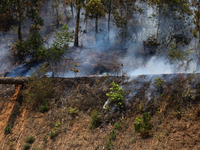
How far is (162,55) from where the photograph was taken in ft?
56.3

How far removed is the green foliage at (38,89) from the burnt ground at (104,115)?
1.45 ft

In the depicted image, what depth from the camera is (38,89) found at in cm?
952

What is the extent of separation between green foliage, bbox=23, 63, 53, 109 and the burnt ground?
44 cm

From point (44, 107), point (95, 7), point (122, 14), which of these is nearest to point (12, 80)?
point (44, 107)

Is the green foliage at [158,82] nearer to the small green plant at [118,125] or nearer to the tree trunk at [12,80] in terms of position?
the small green plant at [118,125]

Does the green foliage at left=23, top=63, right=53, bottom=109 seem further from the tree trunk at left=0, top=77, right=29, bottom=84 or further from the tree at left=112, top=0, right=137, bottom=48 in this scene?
the tree at left=112, top=0, right=137, bottom=48

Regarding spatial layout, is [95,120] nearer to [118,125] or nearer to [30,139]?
[118,125]

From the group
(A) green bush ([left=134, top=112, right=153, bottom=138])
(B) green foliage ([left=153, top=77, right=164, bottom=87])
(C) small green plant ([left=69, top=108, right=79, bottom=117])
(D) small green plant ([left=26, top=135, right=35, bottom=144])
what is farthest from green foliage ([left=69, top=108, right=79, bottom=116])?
(B) green foliage ([left=153, top=77, right=164, bottom=87])

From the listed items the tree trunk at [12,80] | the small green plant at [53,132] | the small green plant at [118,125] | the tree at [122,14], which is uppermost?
the tree at [122,14]

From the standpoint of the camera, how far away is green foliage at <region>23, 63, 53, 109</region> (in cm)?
955

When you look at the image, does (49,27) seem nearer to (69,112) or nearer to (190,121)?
(69,112)

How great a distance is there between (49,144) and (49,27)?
19.7 meters

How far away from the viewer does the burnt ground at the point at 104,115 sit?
630 centimetres

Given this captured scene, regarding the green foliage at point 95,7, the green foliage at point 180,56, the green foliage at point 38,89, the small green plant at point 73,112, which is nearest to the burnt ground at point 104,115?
the small green plant at point 73,112
